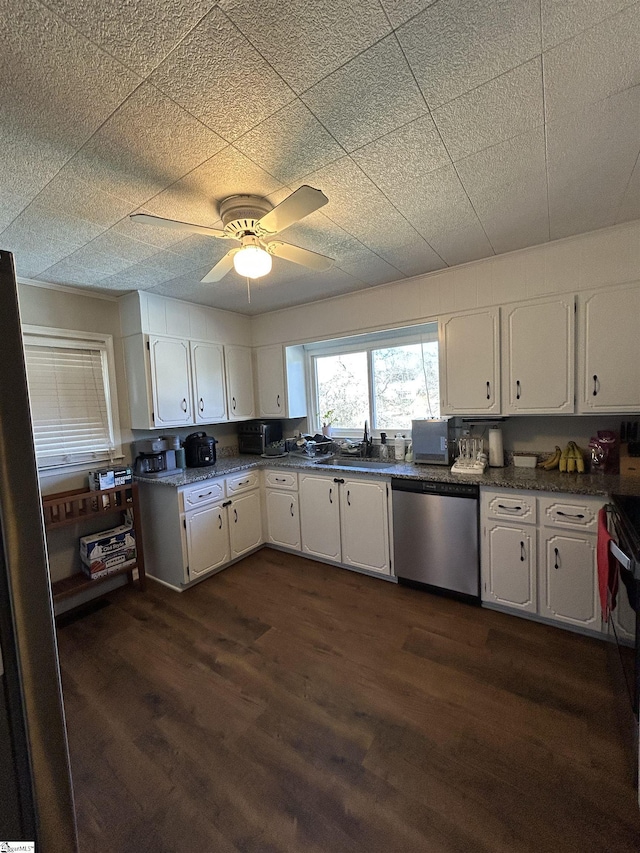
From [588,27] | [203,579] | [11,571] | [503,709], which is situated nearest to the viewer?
[11,571]

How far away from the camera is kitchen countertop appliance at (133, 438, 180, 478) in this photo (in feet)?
10.1

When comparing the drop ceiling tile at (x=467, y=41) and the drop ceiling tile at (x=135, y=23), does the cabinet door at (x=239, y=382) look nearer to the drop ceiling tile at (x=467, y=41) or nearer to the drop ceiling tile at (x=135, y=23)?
the drop ceiling tile at (x=135, y=23)

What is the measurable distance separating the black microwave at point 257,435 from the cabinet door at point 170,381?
81cm

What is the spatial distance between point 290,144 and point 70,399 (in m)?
2.62

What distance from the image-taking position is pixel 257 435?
3.96 m

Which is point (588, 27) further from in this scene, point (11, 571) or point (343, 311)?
point (343, 311)

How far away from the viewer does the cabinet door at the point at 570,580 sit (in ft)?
6.88

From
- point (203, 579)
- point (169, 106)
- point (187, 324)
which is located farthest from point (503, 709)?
point (187, 324)

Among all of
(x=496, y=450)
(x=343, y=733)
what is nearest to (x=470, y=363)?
(x=496, y=450)

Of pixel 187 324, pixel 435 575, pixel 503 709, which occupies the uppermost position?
pixel 187 324

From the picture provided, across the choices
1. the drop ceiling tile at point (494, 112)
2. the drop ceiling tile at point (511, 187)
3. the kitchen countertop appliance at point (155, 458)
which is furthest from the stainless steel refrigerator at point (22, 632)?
the kitchen countertop appliance at point (155, 458)

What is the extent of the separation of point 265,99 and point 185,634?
2.86 m

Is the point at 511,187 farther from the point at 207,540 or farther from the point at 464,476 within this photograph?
the point at 207,540

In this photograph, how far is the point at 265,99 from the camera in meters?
1.15
